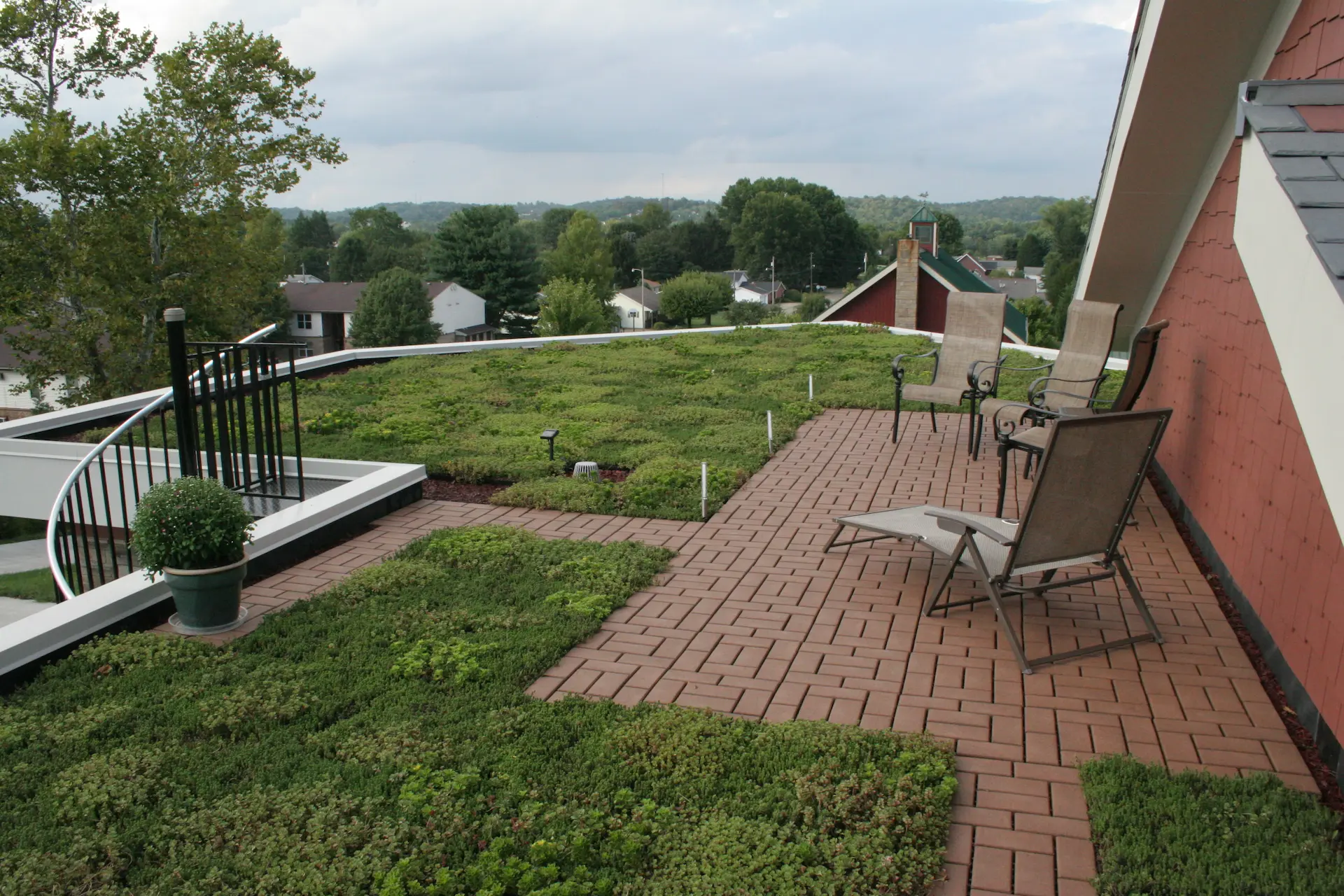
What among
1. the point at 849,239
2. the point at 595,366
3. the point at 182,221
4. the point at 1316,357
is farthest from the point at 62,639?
the point at 849,239

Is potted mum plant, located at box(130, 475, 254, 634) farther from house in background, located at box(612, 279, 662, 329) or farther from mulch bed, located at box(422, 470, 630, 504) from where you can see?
house in background, located at box(612, 279, 662, 329)

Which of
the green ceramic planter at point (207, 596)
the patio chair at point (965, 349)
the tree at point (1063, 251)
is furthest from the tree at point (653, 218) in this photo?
the green ceramic planter at point (207, 596)

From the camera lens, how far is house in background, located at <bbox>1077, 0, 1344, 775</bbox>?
201cm

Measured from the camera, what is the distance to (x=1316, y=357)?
6.12 ft

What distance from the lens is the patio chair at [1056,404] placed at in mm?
5953

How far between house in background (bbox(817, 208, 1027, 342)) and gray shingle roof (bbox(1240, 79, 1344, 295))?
17054mm

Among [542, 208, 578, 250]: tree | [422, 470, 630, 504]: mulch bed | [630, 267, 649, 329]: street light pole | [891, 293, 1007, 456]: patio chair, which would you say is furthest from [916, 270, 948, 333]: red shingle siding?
[542, 208, 578, 250]: tree

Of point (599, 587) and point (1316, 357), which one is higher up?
point (1316, 357)

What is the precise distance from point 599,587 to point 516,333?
62.3 m

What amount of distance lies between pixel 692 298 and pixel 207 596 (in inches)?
2183

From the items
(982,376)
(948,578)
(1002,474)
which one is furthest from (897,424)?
(948,578)

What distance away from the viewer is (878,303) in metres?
25.2

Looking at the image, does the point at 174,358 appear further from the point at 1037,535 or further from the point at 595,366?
the point at 595,366

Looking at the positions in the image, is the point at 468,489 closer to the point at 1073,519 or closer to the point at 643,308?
the point at 1073,519
